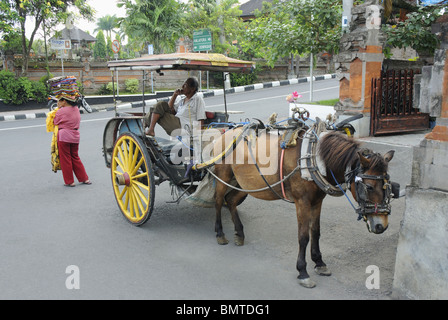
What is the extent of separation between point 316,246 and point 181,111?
2637 millimetres

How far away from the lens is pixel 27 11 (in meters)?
17.9

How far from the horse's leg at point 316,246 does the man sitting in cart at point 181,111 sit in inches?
83.5

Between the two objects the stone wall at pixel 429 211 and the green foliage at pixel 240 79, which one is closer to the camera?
the stone wall at pixel 429 211

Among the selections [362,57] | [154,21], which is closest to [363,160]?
[362,57]

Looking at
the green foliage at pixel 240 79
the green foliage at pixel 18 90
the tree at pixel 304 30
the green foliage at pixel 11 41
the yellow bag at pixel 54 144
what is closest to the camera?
the yellow bag at pixel 54 144

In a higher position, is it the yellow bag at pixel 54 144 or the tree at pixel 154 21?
the tree at pixel 154 21

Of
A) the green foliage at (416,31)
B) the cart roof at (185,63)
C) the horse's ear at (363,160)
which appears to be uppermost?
the green foliage at (416,31)

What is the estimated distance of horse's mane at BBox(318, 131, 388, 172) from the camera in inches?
139

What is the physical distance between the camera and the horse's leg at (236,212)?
4855 millimetres

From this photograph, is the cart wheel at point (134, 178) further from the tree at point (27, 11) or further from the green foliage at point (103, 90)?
the green foliage at point (103, 90)

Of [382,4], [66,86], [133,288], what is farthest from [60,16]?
[133,288]

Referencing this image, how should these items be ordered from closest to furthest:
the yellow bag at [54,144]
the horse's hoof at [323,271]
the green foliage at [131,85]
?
the horse's hoof at [323,271], the yellow bag at [54,144], the green foliage at [131,85]

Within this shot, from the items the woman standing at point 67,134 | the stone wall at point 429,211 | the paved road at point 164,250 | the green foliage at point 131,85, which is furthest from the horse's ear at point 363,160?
the green foliage at point 131,85

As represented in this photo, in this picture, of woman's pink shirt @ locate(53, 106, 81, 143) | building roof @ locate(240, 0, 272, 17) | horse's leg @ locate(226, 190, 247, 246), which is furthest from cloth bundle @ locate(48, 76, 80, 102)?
building roof @ locate(240, 0, 272, 17)
